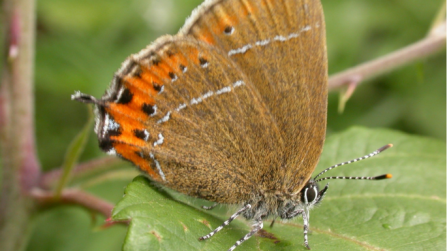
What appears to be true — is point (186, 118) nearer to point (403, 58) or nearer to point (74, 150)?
point (74, 150)

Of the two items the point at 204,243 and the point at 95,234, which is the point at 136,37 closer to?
the point at 95,234

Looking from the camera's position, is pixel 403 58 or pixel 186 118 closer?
pixel 186 118

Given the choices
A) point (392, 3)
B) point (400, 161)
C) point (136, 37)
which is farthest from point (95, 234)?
point (392, 3)

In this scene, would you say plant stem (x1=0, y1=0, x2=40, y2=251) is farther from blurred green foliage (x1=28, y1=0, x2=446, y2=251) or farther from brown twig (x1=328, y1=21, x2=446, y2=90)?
brown twig (x1=328, y1=21, x2=446, y2=90)

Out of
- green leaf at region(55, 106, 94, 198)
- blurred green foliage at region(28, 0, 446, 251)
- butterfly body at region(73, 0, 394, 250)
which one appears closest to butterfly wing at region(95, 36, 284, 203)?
butterfly body at region(73, 0, 394, 250)

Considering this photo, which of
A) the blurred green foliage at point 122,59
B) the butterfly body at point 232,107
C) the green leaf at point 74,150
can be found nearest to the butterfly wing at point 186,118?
the butterfly body at point 232,107

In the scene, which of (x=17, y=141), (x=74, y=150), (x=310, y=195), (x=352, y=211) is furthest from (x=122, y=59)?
(x=352, y=211)

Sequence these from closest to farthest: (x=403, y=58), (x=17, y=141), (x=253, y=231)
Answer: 1. (x=253, y=231)
2. (x=17, y=141)
3. (x=403, y=58)
